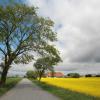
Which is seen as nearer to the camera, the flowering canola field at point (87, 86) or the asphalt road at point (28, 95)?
the asphalt road at point (28, 95)

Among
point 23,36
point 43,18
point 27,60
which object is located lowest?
point 27,60

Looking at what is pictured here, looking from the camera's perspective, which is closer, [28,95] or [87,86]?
[28,95]

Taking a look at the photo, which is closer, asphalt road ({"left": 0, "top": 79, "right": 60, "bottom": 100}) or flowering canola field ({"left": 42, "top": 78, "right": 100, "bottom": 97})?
asphalt road ({"left": 0, "top": 79, "right": 60, "bottom": 100})

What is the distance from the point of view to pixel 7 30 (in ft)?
142

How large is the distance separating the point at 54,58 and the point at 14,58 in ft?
20.4

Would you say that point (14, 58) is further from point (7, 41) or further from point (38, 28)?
point (38, 28)

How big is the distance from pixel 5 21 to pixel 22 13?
2.80 metres

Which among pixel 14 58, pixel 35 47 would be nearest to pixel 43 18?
pixel 35 47

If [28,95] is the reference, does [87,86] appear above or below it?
above

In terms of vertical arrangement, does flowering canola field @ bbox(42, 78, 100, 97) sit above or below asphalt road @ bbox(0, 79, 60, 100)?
above

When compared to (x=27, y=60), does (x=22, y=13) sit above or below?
above

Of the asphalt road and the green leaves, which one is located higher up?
the green leaves

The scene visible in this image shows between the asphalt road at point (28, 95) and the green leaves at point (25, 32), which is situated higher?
the green leaves at point (25, 32)

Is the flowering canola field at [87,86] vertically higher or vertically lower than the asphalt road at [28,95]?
higher
